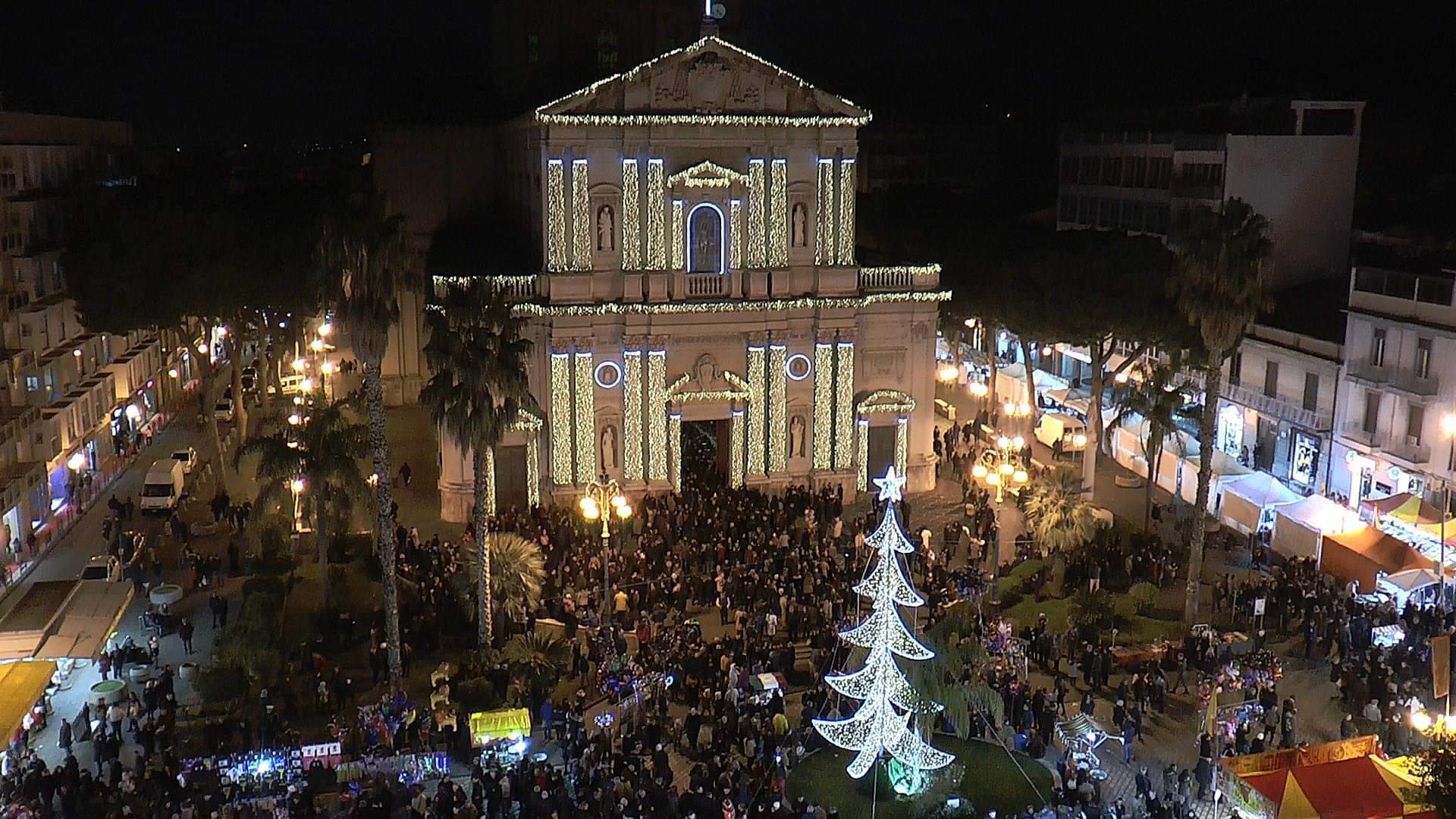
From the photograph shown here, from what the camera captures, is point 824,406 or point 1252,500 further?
point 824,406

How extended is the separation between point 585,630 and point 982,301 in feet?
75.2

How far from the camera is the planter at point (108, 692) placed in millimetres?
24531

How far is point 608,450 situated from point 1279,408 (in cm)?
2082

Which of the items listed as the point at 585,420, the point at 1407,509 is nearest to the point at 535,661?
the point at 585,420

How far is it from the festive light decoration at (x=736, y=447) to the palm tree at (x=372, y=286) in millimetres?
16581

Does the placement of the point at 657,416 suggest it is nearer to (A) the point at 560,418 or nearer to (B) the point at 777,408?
(A) the point at 560,418

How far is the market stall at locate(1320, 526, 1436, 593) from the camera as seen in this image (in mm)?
29078

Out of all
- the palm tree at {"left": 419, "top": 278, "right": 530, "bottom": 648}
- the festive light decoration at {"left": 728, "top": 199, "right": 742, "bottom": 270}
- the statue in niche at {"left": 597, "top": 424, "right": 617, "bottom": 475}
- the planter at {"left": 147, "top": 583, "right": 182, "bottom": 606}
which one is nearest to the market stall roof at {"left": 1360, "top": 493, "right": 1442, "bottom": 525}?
the festive light decoration at {"left": 728, "top": 199, "right": 742, "bottom": 270}

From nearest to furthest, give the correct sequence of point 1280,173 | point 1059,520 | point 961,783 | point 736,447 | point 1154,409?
1. point 961,783
2. point 1059,520
3. point 1154,409
4. point 736,447
5. point 1280,173

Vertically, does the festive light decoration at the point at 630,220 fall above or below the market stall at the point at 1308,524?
above

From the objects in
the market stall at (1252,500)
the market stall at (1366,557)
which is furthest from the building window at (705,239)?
the market stall at (1366,557)

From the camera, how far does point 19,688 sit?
2233 cm

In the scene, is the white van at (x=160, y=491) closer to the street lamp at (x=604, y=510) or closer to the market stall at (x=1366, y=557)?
the street lamp at (x=604, y=510)

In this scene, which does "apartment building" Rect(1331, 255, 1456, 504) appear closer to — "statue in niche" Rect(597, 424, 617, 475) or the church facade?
the church facade
